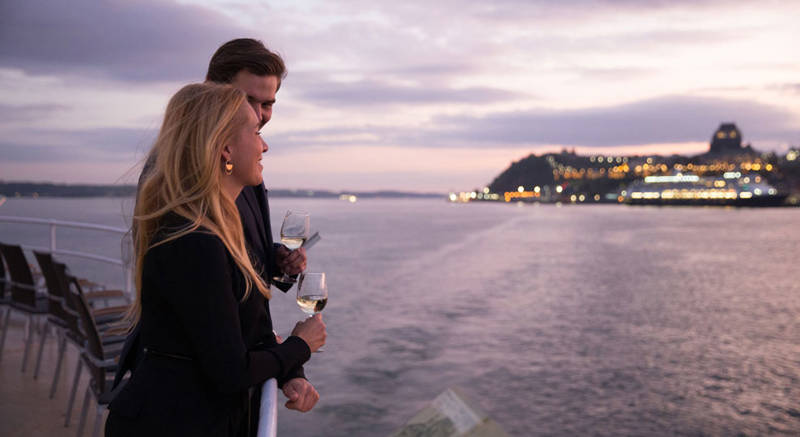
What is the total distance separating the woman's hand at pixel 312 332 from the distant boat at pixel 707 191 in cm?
12581

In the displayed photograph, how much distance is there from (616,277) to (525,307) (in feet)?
27.8

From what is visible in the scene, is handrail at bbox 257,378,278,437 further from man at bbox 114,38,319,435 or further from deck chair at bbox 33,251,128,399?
deck chair at bbox 33,251,128,399

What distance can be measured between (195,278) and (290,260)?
0.69m

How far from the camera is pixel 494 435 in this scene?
4.88 metres

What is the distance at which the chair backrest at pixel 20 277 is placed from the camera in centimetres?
497

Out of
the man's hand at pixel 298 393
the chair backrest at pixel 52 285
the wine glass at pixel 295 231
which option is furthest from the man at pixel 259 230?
the chair backrest at pixel 52 285

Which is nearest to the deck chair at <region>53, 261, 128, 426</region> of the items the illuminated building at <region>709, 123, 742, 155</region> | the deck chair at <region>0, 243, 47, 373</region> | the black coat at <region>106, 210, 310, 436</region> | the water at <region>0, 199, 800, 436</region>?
the deck chair at <region>0, 243, 47, 373</region>

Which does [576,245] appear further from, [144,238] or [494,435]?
[144,238]

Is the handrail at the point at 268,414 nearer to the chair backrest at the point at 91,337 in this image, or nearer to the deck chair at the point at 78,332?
the chair backrest at the point at 91,337

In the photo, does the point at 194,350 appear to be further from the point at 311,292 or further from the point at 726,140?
the point at 726,140

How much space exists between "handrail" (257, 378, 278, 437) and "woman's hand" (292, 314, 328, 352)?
201mm

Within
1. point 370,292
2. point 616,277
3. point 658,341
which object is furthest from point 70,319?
point 616,277

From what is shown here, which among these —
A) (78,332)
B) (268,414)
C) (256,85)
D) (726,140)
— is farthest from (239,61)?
(726,140)

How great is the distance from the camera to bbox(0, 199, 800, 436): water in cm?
930
